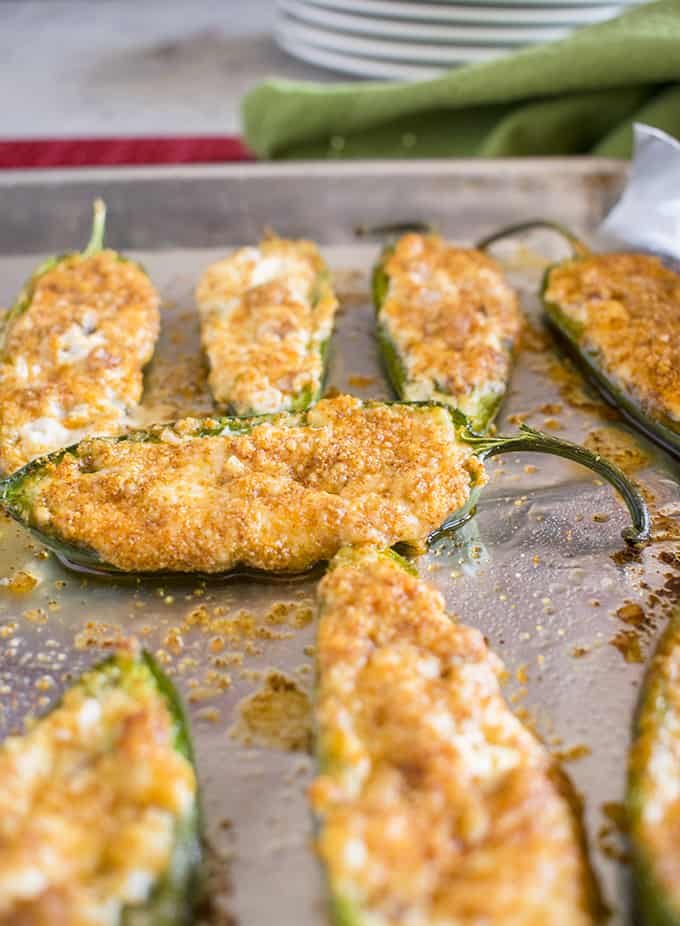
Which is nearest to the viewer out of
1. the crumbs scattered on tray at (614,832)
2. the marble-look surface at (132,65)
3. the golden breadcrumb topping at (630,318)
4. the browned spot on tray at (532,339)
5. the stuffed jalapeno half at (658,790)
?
the stuffed jalapeno half at (658,790)

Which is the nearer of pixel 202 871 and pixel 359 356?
pixel 202 871

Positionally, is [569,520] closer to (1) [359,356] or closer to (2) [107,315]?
(1) [359,356]

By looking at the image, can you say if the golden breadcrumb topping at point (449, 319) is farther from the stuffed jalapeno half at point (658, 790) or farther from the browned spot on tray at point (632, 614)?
the stuffed jalapeno half at point (658, 790)

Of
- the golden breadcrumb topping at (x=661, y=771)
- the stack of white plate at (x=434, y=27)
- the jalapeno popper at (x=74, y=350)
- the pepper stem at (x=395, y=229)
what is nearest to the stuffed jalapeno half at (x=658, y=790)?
the golden breadcrumb topping at (x=661, y=771)

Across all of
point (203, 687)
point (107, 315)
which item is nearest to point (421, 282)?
point (107, 315)

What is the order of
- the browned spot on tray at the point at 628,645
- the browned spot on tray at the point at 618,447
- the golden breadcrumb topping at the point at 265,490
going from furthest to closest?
1. the browned spot on tray at the point at 618,447
2. the golden breadcrumb topping at the point at 265,490
3. the browned spot on tray at the point at 628,645
